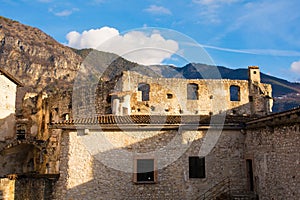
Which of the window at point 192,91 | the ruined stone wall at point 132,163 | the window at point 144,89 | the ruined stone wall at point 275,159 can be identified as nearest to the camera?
the ruined stone wall at point 275,159

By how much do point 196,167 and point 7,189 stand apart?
8.13m

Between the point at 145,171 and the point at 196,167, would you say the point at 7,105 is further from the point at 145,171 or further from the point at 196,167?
the point at 196,167

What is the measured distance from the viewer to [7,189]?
1441 centimetres

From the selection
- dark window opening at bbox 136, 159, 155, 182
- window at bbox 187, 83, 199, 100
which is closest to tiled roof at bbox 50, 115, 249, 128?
dark window opening at bbox 136, 159, 155, 182

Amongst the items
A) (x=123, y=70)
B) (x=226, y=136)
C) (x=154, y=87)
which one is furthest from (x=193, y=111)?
(x=226, y=136)

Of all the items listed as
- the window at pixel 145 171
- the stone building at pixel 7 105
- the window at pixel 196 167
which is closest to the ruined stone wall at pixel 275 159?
the window at pixel 196 167

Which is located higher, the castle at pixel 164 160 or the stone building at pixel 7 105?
the stone building at pixel 7 105

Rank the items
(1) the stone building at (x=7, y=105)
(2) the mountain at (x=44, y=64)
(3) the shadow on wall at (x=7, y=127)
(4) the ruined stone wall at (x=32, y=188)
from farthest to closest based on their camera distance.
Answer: (2) the mountain at (x=44, y=64) → (3) the shadow on wall at (x=7, y=127) → (1) the stone building at (x=7, y=105) → (4) the ruined stone wall at (x=32, y=188)

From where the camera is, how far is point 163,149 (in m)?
14.5

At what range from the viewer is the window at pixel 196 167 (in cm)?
1453

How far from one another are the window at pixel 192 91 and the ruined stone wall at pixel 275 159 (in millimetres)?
12610

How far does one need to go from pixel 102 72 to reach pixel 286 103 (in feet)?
102

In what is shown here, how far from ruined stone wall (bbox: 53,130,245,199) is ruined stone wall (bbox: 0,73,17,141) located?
11.9 m

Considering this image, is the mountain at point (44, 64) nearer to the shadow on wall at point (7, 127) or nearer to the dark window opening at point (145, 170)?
the shadow on wall at point (7, 127)
